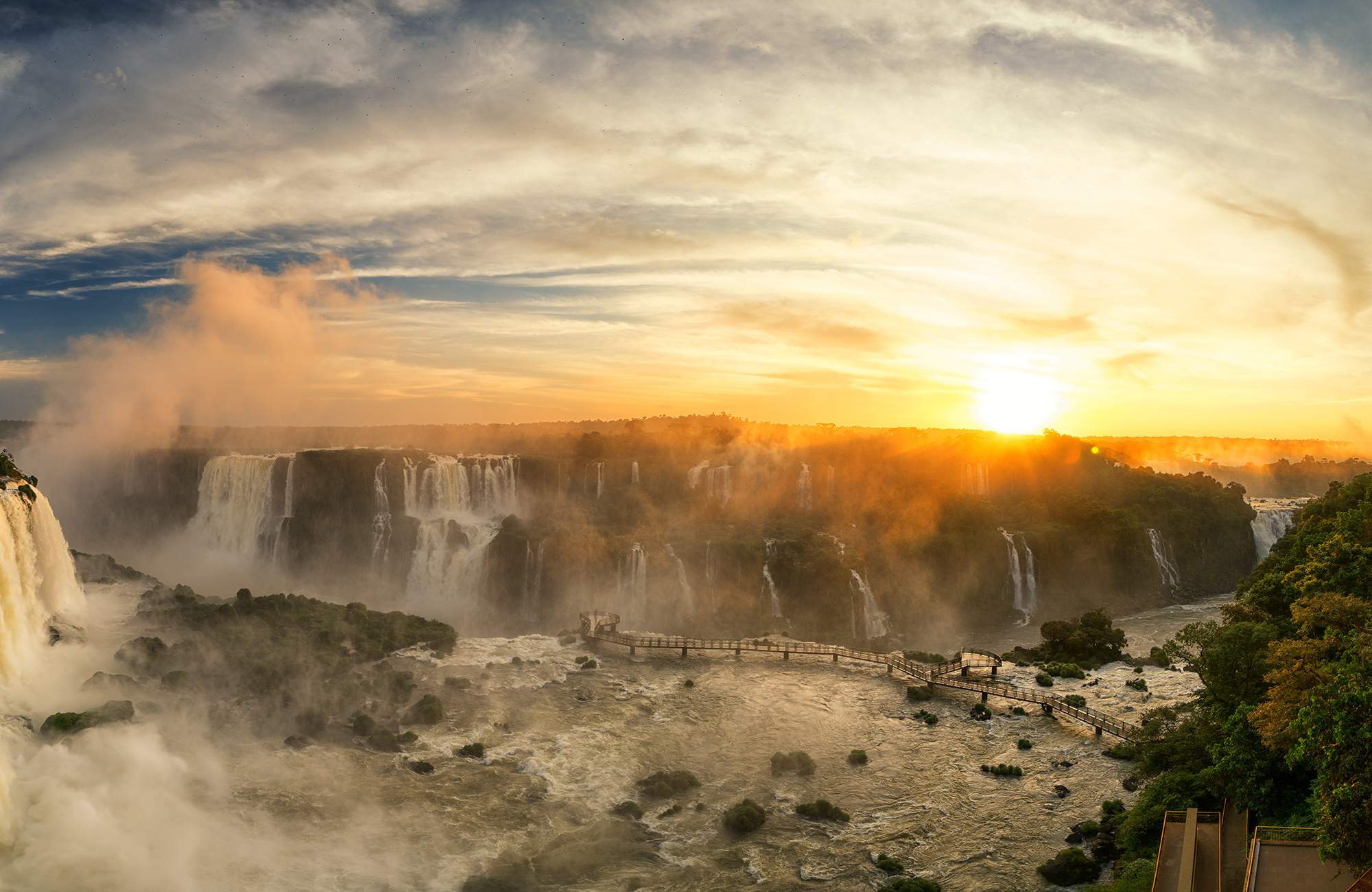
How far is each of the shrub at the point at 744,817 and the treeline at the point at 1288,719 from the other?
15019 millimetres

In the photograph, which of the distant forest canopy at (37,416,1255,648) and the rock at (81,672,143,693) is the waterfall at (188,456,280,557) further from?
the rock at (81,672,143,693)

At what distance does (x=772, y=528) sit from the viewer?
93000 millimetres

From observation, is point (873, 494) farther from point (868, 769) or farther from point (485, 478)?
point (868, 769)

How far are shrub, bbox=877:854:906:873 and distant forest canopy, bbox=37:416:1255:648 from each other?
149ft

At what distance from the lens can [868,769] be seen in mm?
41188

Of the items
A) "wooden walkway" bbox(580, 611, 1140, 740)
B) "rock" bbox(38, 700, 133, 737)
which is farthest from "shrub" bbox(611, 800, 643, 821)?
"wooden walkway" bbox(580, 611, 1140, 740)

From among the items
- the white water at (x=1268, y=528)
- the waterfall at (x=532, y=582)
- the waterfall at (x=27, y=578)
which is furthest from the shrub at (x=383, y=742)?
the white water at (x=1268, y=528)

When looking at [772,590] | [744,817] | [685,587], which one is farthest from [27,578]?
[772,590]

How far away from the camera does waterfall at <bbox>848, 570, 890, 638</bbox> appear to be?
A: 8031 centimetres

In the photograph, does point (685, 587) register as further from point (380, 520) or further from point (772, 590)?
point (380, 520)

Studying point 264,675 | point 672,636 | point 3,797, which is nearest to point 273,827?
point 3,797

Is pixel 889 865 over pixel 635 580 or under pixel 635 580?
under

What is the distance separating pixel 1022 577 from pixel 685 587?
39873 millimetres

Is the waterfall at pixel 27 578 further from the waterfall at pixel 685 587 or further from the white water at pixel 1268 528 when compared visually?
the white water at pixel 1268 528
